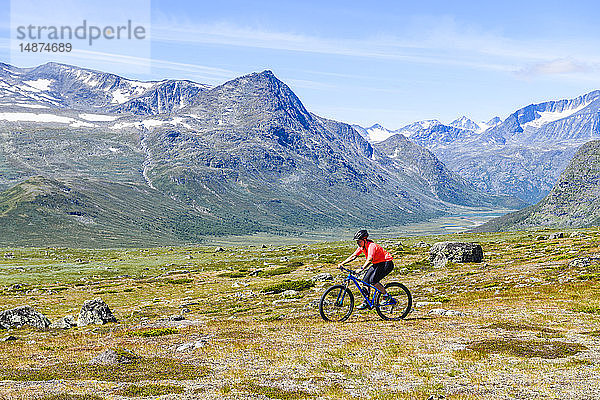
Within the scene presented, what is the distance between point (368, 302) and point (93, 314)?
27050mm

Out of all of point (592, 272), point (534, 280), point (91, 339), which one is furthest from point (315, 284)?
point (91, 339)

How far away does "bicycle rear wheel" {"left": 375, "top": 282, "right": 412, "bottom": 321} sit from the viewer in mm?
29438

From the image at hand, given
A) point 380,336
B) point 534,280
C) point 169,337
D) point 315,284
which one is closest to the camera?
point 380,336

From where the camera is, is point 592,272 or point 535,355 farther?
point 592,272

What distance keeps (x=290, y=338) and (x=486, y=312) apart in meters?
14.2

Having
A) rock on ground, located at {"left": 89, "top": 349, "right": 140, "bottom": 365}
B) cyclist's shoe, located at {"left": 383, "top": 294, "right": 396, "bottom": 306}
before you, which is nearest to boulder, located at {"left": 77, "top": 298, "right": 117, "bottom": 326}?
rock on ground, located at {"left": 89, "top": 349, "right": 140, "bottom": 365}

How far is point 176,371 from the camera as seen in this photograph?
20016mm

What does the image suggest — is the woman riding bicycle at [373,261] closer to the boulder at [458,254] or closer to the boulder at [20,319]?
the boulder at [20,319]

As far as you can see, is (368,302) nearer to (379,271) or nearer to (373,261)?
(379,271)

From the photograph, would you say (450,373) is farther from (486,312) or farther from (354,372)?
(486,312)

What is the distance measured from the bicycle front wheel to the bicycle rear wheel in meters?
1.81

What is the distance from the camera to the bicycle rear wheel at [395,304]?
96.6ft

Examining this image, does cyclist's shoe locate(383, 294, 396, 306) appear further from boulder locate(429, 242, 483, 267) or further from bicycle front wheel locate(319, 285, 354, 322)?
boulder locate(429, 242, 483, 267)

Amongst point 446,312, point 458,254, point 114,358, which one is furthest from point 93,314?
point 458,254
